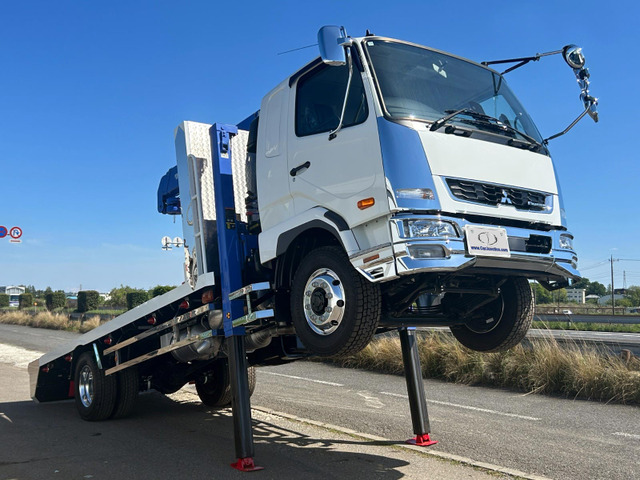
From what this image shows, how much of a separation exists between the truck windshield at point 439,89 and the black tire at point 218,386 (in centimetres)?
502

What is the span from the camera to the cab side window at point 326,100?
4.48 meters

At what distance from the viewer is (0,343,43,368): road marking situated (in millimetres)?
16578

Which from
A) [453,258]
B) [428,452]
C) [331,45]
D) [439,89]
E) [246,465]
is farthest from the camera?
[428,452]

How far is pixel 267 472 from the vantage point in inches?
210

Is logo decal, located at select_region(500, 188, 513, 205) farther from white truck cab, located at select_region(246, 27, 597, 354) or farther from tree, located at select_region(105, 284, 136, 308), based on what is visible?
tree, located at select_region(105, 284, 136, 308)

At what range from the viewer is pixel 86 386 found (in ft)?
26.1

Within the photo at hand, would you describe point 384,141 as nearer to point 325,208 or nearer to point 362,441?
point 325,208

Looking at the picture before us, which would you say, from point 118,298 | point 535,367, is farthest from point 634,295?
point 535,367

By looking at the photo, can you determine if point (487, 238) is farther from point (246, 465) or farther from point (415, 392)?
point (246, 465)

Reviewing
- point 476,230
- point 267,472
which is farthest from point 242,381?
point 476,230

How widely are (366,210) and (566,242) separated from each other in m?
1.84

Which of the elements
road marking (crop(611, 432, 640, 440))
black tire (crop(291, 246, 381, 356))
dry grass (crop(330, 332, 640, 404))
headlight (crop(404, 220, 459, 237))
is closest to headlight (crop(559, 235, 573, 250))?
headlight (crop(404, 220, 459, 237))

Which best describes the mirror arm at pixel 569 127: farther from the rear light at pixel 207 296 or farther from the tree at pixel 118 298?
the tree at pixel 118 298

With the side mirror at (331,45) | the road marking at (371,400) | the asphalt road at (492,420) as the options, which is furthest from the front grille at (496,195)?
the road marking at (371,400)
